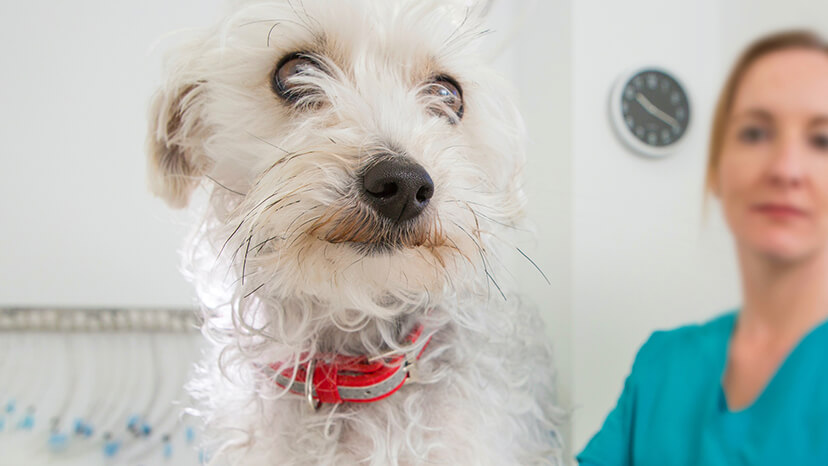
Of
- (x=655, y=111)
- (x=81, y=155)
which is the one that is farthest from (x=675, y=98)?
(x=81, y=155)

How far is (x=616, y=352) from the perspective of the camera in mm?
579

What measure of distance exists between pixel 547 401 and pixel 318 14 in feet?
2.39

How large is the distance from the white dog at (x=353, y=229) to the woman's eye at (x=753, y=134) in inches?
11.8

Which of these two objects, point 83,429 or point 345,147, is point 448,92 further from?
point 83,429

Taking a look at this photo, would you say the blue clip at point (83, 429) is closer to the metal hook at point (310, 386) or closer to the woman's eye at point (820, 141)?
the metal hook at point (310, 386)

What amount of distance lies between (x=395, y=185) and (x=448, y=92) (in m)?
0.32

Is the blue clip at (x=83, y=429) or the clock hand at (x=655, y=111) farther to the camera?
the blue clip at (x=83, y=429)

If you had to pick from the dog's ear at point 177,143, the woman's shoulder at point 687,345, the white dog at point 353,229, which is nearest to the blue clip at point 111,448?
the white dog at point 353,229

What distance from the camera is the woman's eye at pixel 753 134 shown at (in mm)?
388

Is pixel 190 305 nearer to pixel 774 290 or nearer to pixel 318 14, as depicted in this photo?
pixel 318 14

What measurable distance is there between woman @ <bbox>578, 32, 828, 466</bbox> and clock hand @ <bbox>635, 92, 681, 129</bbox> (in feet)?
0.23

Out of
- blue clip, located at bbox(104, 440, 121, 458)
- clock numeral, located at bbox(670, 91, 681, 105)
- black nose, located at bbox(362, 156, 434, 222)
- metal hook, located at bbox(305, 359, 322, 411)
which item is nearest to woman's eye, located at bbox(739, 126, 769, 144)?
clock numeral, located at bbox(670, 91, 681, 105)

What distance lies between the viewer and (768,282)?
0.39 metres

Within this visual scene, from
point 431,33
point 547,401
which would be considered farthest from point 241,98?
point 547,401
